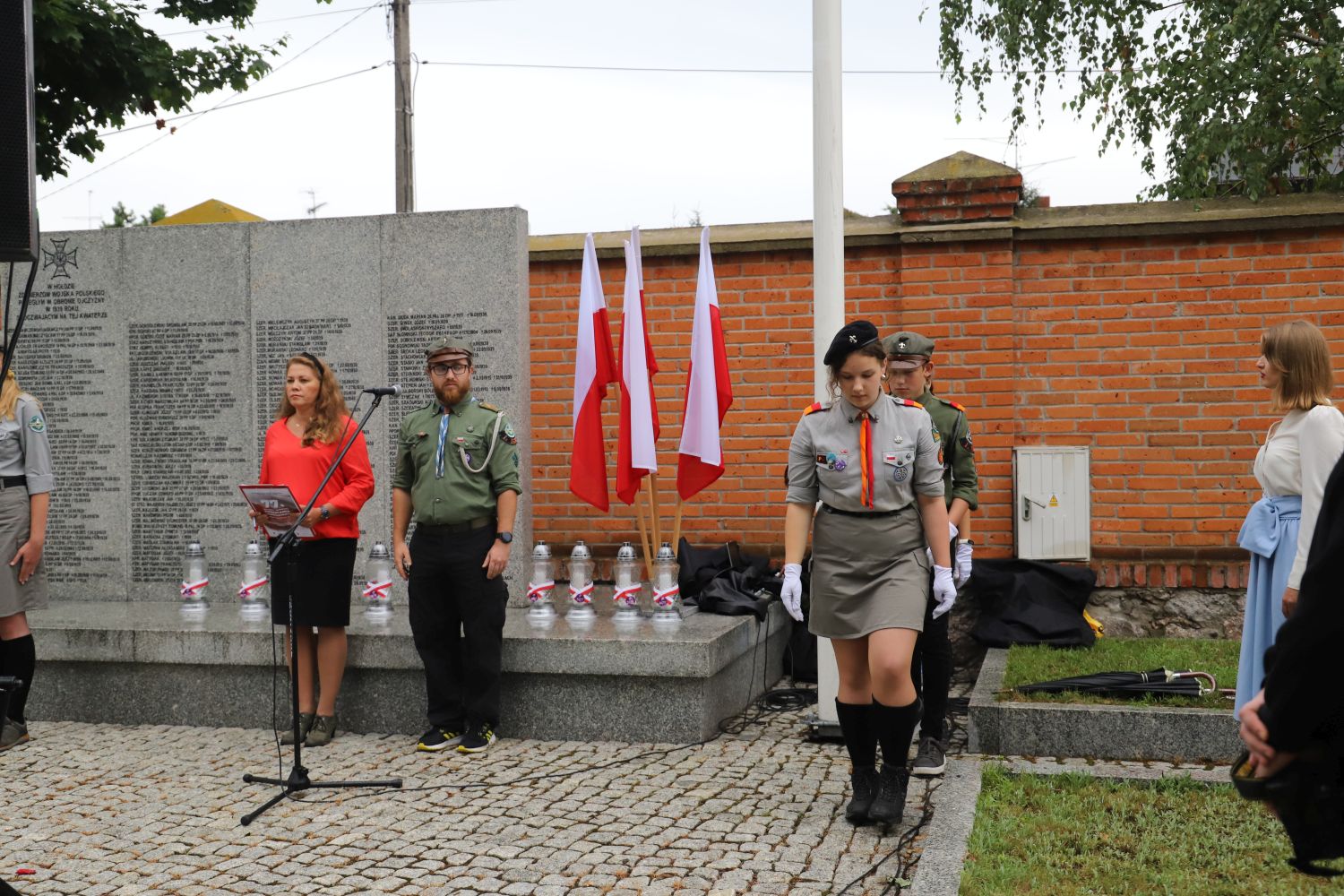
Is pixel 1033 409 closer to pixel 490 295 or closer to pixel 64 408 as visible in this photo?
pixel 490 295

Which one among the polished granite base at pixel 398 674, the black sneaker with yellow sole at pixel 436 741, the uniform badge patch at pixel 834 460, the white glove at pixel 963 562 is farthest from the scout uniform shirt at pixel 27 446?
the white glove at pixel 963 562

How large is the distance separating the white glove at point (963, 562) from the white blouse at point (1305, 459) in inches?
54.4

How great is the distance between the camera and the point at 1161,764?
5.54m

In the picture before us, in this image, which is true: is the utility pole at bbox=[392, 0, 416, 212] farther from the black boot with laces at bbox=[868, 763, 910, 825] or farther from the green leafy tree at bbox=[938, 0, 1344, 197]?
the black boot with laces at bbox=[868, 763, 910, 825]

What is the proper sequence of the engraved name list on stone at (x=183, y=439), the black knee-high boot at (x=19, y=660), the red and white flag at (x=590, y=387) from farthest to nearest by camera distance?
the engraved name list on stone at (x=183, y=439)
the red and white flag at (x=590, y=387)
the black knee-high boot at (x=19, y=660)

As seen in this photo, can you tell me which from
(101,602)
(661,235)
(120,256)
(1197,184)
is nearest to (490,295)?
(661,235)

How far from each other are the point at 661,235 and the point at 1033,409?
275 cm

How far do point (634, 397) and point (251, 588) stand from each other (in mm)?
2630

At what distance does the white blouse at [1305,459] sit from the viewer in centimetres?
441

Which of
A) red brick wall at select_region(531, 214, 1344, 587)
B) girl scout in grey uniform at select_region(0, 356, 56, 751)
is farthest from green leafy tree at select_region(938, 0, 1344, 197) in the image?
girl scout in grey uniform at select_region(0, 356, 56, 751)

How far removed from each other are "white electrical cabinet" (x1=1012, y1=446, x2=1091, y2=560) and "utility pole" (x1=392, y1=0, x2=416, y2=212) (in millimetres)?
12657

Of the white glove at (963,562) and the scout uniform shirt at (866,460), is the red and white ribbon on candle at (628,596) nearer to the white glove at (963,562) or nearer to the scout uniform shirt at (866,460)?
the white glove at (963,562)

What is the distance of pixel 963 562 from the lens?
5.72 meters

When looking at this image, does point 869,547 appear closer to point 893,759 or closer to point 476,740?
point 893,759
